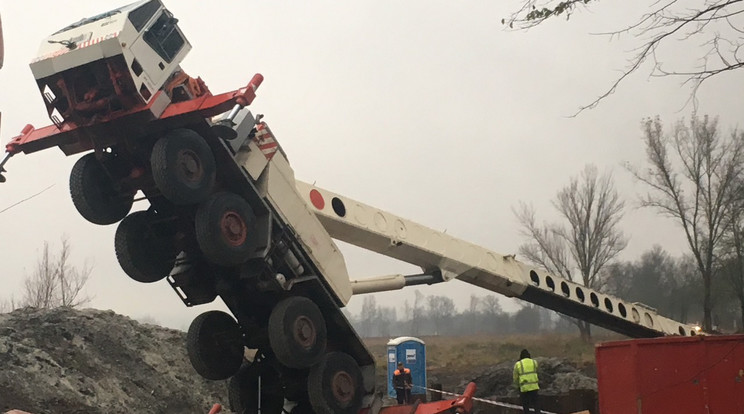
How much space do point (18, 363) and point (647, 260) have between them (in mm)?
31429

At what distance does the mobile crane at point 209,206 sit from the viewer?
7047mm

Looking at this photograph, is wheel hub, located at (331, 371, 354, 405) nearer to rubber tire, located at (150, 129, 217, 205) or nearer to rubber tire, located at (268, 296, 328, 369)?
rubber tire, located at (268, 296, 328, 369)

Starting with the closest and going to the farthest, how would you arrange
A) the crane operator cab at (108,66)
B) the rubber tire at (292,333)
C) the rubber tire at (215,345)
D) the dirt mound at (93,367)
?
the crane operator cab at (108,66)
the rubber tire at (292,333)
the rubber tire at (215,345)
the dirt mound at (93,367)

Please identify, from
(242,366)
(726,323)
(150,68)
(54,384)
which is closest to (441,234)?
(242,366)

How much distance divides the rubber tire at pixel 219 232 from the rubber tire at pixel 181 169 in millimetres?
145

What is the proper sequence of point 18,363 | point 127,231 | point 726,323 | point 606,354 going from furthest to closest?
point 726,323 → point 18,363 → point 606,354 → point 127,231

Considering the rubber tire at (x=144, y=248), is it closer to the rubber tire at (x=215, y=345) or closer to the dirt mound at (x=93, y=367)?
the rubber tire at (x=215, y=345)

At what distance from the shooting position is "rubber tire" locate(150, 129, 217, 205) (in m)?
6.96

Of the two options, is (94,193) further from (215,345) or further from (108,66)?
(215,345)

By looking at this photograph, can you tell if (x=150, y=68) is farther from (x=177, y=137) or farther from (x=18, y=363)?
(x=18, y=363)

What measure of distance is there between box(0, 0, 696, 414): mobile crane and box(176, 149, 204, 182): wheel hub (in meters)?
0.01

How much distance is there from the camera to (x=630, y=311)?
13945 mm

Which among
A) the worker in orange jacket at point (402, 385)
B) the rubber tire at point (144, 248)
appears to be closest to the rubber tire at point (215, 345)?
the rubber tire at point (144, 248)

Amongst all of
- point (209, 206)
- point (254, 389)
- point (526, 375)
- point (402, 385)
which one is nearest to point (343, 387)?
point (254, 389)
